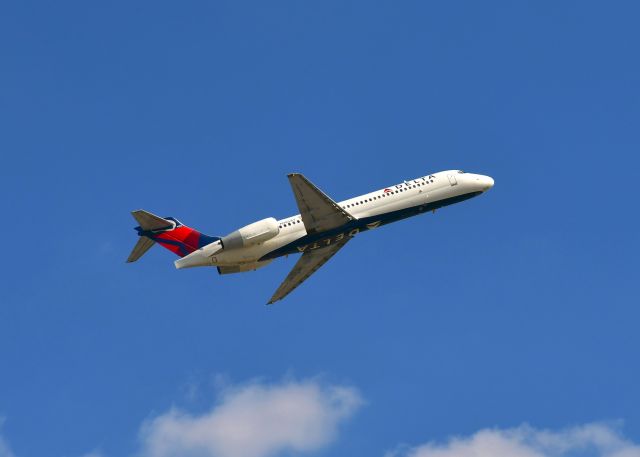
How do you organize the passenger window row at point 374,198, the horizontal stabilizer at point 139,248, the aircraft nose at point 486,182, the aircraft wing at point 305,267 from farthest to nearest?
1. the aircraft nose at point 486,182
2. the aircraft wing at point 305,267
3. the horizontal stabilizer at point 139,248
4. the passenger window row at point 374,198

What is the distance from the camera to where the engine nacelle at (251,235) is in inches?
2621

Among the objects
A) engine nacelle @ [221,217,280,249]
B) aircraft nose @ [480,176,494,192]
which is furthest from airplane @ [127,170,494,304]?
aircraft nose @ [480,176,494,192]

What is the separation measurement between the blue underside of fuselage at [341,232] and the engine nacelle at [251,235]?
209 cm

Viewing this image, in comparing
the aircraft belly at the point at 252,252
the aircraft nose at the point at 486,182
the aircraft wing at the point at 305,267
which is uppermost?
the aircraft nose at the point at 486,182

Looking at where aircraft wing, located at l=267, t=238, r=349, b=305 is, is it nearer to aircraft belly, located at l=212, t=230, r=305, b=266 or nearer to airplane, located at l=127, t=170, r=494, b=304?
airplane, located at l=127, t=170, r=494, b=304

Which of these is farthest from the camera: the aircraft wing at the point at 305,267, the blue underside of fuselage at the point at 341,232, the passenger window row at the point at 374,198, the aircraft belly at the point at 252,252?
the aircraft wing at the point at 305,267

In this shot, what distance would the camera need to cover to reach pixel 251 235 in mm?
66500

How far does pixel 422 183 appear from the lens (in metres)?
72.8

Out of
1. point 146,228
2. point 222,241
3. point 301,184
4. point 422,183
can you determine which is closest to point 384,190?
point 422,183

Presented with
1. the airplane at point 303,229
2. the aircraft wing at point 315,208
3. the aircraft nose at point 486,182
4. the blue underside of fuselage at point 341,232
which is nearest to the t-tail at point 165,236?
the airplane at point 303,229

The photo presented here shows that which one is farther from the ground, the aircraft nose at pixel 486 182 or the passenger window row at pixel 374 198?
the aircraft nose at pixel 486 182

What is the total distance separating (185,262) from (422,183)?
784 inches

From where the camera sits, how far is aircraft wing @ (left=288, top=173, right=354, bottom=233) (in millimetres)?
64688

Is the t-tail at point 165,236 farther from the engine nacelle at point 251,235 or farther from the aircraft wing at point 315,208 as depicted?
the aircraft wing at point 315,208
